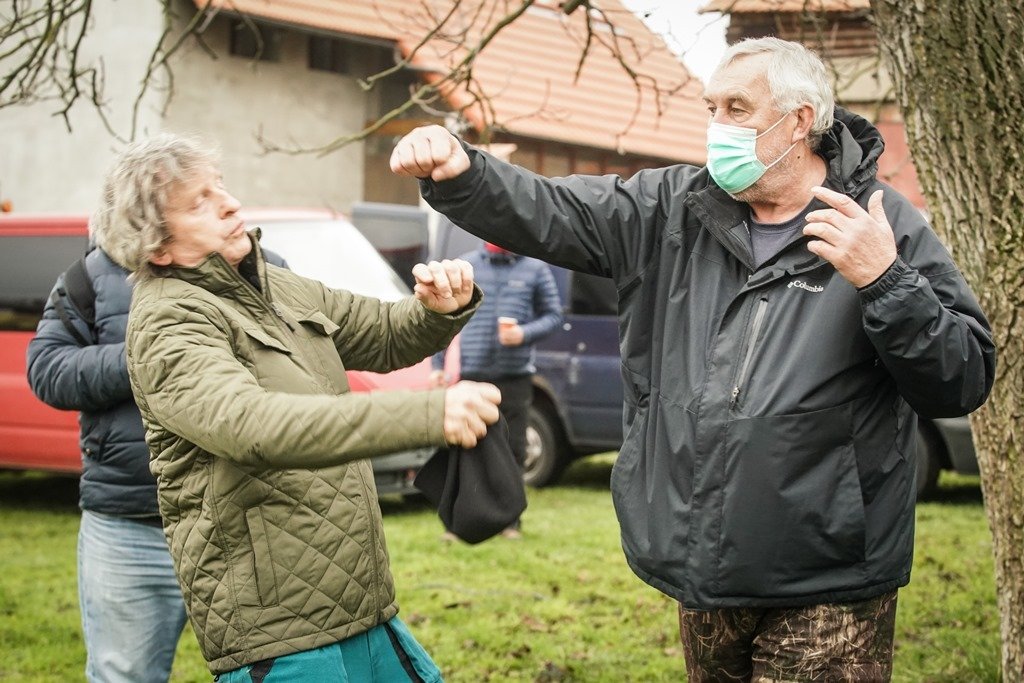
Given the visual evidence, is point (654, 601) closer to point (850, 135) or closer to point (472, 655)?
point (472, 655)

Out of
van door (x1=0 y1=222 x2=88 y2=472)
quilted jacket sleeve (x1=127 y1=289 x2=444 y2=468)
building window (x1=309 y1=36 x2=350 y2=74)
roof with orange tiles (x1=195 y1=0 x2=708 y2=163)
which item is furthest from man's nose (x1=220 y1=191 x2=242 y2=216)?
building window (x1=309 y1=36 x2=350 y2=74)

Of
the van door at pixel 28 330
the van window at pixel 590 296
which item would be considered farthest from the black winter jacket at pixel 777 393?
the van window at pixel 590 296

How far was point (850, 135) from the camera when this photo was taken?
9.99 feet

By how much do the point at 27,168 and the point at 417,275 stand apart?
18.6 meters

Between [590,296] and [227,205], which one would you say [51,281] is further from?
[227,205]

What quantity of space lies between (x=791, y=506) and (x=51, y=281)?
725cm

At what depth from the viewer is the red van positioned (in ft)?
28.5

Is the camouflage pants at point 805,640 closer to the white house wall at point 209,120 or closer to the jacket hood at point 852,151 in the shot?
the jacket hood at point 852,151

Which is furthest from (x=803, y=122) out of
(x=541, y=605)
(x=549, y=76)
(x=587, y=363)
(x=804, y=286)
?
(x=549, y=76)

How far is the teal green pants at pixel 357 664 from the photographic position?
262 centimetres

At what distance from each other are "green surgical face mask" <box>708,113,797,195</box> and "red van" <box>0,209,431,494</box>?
5713mm

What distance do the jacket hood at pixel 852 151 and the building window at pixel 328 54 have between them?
1735cm

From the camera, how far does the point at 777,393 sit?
2.75 meters

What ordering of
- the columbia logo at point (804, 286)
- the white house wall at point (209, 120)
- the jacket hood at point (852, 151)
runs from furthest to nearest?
the white house wall at point (209, 120), the jacket hood at point (852, 151), the columbia logo at point (804, 286)
